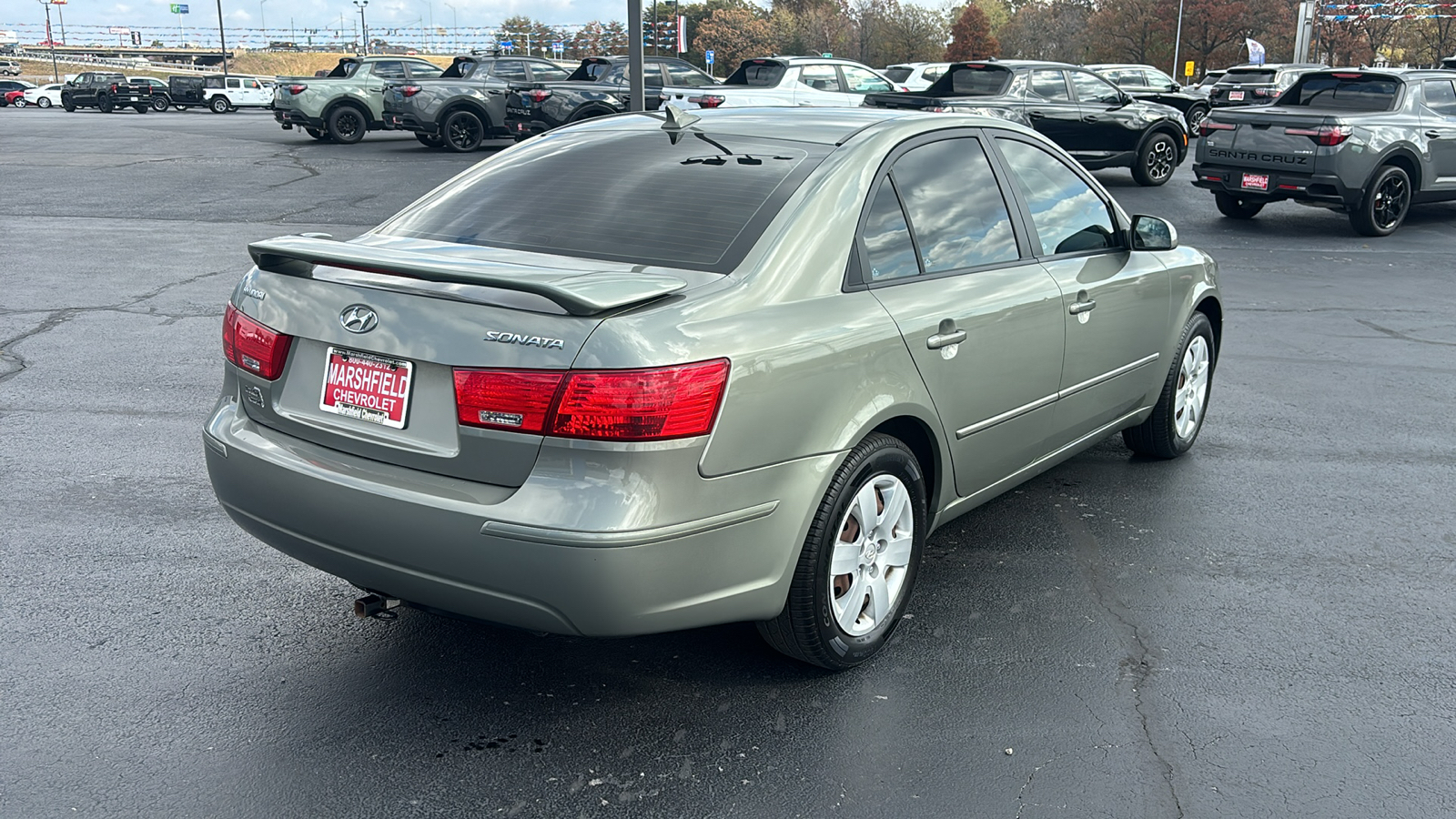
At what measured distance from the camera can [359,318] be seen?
308 cm

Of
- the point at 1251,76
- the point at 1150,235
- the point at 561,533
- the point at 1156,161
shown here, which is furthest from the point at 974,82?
the point at 1251,76

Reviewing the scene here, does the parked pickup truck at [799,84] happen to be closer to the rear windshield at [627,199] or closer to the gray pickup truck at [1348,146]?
the gray pickup truck at [1348,146]

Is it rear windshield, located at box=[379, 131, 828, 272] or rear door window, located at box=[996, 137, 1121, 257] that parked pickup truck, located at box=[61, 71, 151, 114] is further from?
rear door window, located at box=[996, 137, 1121, 257]

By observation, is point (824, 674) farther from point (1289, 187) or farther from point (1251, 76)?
point (1251, 76)

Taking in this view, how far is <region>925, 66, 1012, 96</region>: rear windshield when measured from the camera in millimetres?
17516

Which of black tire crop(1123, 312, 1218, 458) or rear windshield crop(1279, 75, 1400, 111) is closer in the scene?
black tire crop(1123, 312, 1218, 458)

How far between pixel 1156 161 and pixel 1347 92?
4.55 m

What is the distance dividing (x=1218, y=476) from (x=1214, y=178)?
9546 millimetres

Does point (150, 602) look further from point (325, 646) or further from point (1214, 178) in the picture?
point (1214, 178)

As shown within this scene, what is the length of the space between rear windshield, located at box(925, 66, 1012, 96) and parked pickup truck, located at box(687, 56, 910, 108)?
273 centimetres

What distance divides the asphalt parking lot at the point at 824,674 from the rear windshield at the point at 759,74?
15.7m

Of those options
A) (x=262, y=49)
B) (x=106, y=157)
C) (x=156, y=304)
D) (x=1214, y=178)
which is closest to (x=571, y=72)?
(x=106, y=157)

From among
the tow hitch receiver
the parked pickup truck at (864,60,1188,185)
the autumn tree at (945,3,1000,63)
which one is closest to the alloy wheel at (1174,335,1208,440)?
the tow hitch receiver

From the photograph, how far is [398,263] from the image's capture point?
10.0ft
